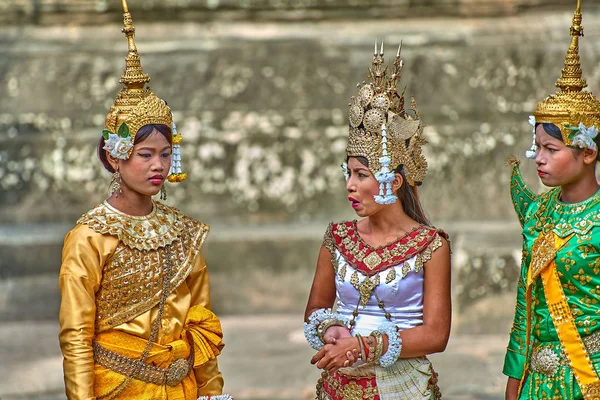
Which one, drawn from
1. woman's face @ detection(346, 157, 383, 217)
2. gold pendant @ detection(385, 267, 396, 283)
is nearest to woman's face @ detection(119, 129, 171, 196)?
woman's face @ detection(346, 157, 383, 217)

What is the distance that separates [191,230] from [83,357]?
0.72 metres

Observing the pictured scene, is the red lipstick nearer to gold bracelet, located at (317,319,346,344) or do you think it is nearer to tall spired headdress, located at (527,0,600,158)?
gold bracelet, located at (317,319,346,344)

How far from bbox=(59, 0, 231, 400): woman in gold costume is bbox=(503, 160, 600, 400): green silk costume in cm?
127

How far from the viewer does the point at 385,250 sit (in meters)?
4.32

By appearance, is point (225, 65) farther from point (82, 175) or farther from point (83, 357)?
point (83, 357)

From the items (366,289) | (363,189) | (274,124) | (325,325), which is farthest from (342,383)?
(274,124)

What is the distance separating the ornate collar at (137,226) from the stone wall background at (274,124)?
3158mm

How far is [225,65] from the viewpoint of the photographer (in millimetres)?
7723

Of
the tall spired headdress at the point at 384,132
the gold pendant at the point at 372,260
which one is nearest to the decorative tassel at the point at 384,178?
the tall spired headdress at the point at 384,132

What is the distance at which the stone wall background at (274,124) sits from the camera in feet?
24.6

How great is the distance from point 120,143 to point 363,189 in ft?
3.24

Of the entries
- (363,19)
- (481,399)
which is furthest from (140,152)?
(363,19)

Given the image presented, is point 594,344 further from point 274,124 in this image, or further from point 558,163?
point 274,124

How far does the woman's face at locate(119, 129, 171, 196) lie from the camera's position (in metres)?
4.21
